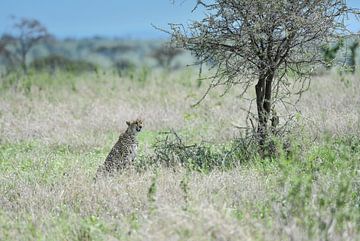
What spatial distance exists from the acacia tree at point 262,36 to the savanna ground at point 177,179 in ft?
2.78

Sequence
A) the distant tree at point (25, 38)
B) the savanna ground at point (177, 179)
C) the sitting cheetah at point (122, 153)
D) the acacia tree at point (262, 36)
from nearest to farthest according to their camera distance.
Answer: the savanna ground at point (177, 179) < the sitting cheetah at point (122, 153) < the acacia tree at point (262, 36) < the distant tree at point (25, 38)

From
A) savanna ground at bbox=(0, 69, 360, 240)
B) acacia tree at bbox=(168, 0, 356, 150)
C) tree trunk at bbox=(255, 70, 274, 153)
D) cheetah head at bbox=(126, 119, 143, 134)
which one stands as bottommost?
savanna ground at bbox=(0, 69, 360, 240)

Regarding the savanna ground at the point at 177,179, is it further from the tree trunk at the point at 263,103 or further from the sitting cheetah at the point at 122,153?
the tree trunk at the point at 263,103

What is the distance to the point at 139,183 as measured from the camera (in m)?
7.61

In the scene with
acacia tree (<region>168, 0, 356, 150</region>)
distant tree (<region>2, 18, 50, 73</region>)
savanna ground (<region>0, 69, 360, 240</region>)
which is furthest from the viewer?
distant tree (<region>2, 18, 50, 73</region>)

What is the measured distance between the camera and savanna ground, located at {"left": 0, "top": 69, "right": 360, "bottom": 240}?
5.52m

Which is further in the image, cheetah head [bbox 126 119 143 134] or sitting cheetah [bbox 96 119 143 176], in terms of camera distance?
cheetah head [bbox 126 119 143 134]

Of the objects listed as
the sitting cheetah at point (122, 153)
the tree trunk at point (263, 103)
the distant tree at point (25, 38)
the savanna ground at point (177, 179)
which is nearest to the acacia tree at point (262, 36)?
the tree trunk at point (263, 103)

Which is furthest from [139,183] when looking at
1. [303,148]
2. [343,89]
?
[343,89]

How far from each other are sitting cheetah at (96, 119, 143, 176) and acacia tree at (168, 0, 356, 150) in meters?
1.28

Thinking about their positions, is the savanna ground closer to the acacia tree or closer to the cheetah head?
the cheetah head

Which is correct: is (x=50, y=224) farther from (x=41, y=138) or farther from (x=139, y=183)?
(x=41, y=138)

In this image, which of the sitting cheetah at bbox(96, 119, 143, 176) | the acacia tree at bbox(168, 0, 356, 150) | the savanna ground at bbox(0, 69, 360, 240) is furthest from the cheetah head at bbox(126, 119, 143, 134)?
the acacia tree at bbox(168, 0, 356, 150)

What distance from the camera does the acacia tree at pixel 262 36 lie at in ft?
29.0
